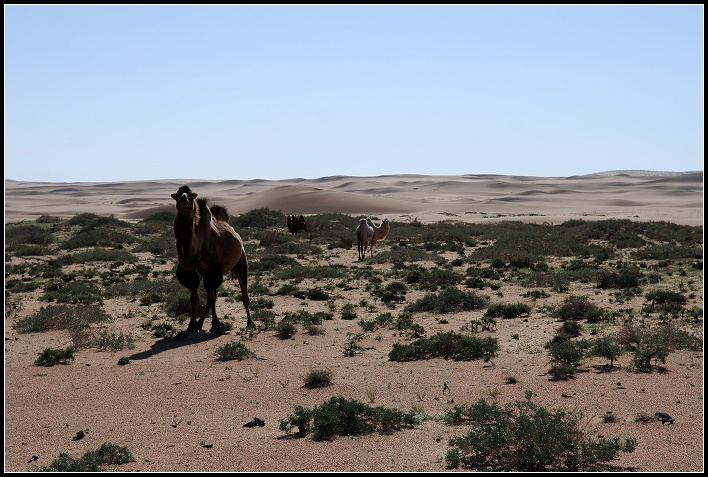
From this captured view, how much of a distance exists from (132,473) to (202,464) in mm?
562

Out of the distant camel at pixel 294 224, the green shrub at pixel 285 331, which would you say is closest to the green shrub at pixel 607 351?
the green shrub at pixel 285 331

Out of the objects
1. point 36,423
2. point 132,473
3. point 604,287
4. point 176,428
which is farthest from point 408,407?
Result: point 604,287

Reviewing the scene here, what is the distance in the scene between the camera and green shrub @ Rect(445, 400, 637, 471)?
5.41 m

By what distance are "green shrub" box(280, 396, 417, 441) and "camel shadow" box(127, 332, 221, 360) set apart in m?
4.15

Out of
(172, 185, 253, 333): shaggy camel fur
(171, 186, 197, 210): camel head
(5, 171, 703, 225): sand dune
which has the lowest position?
(5, 171, 703, 225): sand dune

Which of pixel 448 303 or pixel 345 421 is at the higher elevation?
pixel 345 421

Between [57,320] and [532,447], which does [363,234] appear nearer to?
[57,320]

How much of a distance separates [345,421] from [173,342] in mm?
5303

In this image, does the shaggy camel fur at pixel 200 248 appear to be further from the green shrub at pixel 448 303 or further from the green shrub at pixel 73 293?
the green shrub at pixel 73 293

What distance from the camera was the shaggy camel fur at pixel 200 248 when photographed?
10617 mm

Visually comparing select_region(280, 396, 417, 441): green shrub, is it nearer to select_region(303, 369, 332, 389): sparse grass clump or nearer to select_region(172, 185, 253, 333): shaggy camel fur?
select_region(303, 369, 332, 389): sparse grass clump

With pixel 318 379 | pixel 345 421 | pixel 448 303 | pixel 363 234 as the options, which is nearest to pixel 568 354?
pixel 318 379

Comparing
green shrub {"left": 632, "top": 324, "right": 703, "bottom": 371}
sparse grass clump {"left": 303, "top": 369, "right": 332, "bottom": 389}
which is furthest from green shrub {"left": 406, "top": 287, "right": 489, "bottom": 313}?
sparse grass clump {"left": 303, "top": 369, "right": 332, "bottom": 389}

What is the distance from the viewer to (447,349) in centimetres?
983
